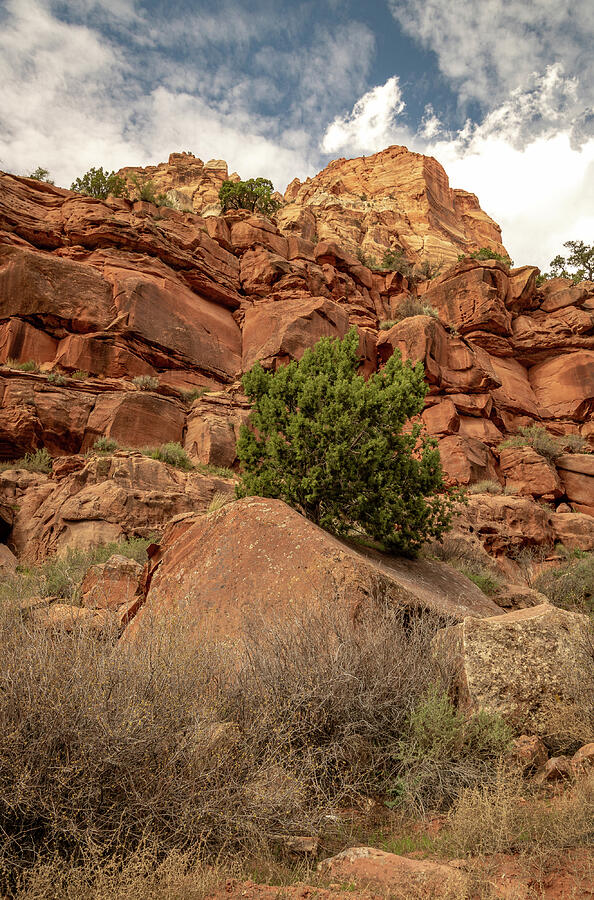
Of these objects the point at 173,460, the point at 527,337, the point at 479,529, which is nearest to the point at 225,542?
the point at 173,460

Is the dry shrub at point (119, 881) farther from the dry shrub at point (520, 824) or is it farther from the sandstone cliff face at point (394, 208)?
the sandstone cliff face at point (394, 208)

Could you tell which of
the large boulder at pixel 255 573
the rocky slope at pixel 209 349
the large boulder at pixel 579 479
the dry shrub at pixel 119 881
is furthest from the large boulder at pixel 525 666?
the large boulder at pixel 579 479

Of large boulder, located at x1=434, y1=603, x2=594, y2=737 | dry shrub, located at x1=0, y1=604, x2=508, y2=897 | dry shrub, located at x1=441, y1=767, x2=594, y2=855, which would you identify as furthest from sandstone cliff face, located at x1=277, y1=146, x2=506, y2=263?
dry shrub, located at x1=441, y1=767, x2=594, y2=855

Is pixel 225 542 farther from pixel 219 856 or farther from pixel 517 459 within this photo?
pixel 517 459

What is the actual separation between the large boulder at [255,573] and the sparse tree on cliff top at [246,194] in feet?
106

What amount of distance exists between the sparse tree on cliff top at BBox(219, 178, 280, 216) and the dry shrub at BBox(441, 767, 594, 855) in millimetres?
36547

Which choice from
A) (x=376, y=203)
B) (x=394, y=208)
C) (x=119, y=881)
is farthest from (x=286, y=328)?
(x=376, y=203)

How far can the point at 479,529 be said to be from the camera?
52.0 ft

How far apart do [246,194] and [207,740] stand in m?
36.7

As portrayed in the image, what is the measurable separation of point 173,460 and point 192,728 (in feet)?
43.3

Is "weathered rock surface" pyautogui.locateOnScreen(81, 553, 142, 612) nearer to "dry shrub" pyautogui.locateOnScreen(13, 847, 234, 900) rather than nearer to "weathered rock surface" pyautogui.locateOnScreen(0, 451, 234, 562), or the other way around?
"weathered rock surface" pyautogui.locateOnScreen(0, 451, 234, 562)

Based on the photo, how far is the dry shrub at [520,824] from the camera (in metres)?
2.48

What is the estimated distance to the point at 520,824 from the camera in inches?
105

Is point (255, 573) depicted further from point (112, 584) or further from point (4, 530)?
point (4, 530)
